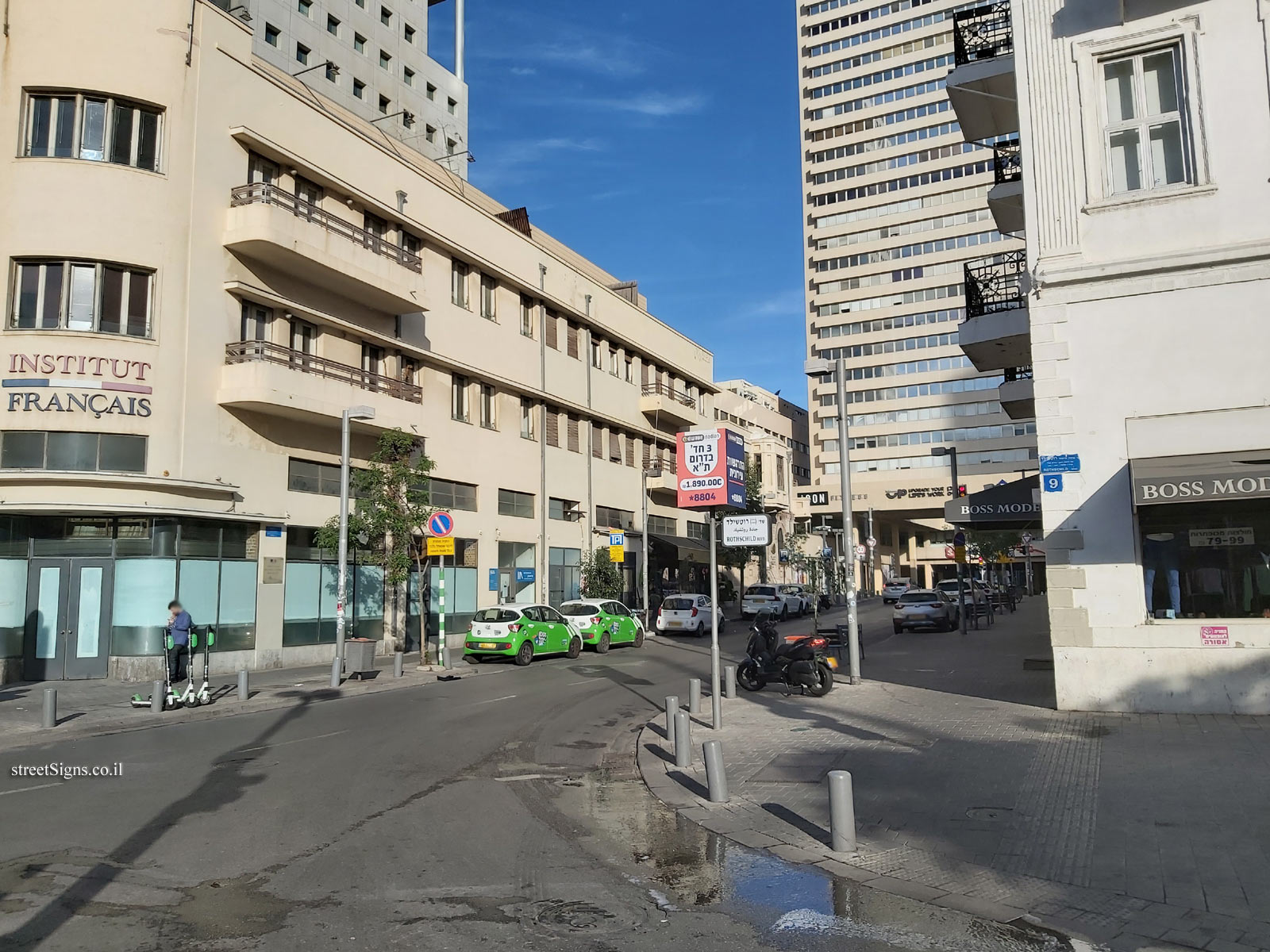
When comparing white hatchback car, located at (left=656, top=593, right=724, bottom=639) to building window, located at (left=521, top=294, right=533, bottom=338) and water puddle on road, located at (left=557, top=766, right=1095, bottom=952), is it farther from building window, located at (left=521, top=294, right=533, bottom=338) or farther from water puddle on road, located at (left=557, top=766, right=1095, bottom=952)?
water puddle on road, located at (left=557, top=766, right=1095, bottom=952)

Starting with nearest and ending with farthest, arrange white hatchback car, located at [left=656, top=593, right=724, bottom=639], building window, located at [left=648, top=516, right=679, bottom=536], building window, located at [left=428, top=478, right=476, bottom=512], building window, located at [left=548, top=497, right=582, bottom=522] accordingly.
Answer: building window, located at [left=428, top=478, right=476, bottom=512] → white hatchback car, located at [left=656, top=593, right=724, bottom=639] → building window, located at [left=548, top=497, right=582, bottom=522] → building window, located at [left=648, top=516, right=679, bottom=536]

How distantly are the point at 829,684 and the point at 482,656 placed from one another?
1190cm

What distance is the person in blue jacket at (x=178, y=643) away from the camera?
1627 cm

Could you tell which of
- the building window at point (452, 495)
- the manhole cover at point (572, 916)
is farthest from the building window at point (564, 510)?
the manhole cover at point (572, 916)

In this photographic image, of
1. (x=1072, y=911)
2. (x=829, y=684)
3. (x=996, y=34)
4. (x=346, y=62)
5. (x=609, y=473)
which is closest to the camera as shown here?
(x=1072, y=911)

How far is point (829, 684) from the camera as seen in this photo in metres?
15.7

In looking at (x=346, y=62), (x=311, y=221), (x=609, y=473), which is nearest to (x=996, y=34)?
(x=311, y=221)

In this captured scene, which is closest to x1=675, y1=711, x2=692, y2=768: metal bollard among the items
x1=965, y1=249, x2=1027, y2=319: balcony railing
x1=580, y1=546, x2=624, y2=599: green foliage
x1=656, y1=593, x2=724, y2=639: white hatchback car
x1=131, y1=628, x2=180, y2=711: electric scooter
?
x1=131, y1=628, x2=180, y2=711: electric scooter

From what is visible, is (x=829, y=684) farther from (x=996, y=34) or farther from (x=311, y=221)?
(x=311, y=221)

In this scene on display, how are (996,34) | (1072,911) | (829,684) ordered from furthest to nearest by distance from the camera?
(996,34)
(829,684)
(1072,911)

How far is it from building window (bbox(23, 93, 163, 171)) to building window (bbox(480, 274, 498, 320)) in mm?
13874

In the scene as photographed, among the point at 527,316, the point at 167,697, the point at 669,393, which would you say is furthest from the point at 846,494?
the point at 669,393

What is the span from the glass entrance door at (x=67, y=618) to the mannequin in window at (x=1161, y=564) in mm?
Result: 19791

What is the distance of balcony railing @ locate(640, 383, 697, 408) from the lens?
1829 inches
